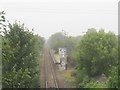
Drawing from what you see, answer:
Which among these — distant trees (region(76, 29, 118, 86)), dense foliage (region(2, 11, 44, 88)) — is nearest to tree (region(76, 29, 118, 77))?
distant trees (region(76, 29, 118, 86))

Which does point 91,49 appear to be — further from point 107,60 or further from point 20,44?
point 20,44

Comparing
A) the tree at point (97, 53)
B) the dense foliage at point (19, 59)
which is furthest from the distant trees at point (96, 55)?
the dense foliage at point (19, 59)

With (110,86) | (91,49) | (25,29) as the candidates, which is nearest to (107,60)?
(91,49)

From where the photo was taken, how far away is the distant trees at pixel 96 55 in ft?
110

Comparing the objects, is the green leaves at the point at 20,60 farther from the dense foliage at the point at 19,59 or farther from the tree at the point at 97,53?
the tree at the point at 97,53

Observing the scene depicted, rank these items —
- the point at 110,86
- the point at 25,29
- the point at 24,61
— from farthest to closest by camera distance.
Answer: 1. the point at 25,29
2. the point at 24,61
3. the point at 110,86

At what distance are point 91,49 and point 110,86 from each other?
15.1 meters

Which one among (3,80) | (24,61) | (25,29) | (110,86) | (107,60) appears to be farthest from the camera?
(107,60)

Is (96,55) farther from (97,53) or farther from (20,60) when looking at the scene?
(20,60)

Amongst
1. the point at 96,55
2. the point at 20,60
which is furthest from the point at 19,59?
the point at 96,55

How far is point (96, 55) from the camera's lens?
34188 mm

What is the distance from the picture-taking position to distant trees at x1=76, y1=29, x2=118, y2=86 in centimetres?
3366

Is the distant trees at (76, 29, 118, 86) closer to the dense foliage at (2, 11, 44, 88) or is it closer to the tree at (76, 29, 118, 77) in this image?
the tree at (76, 29, 118, 77)

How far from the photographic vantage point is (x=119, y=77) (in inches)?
696
